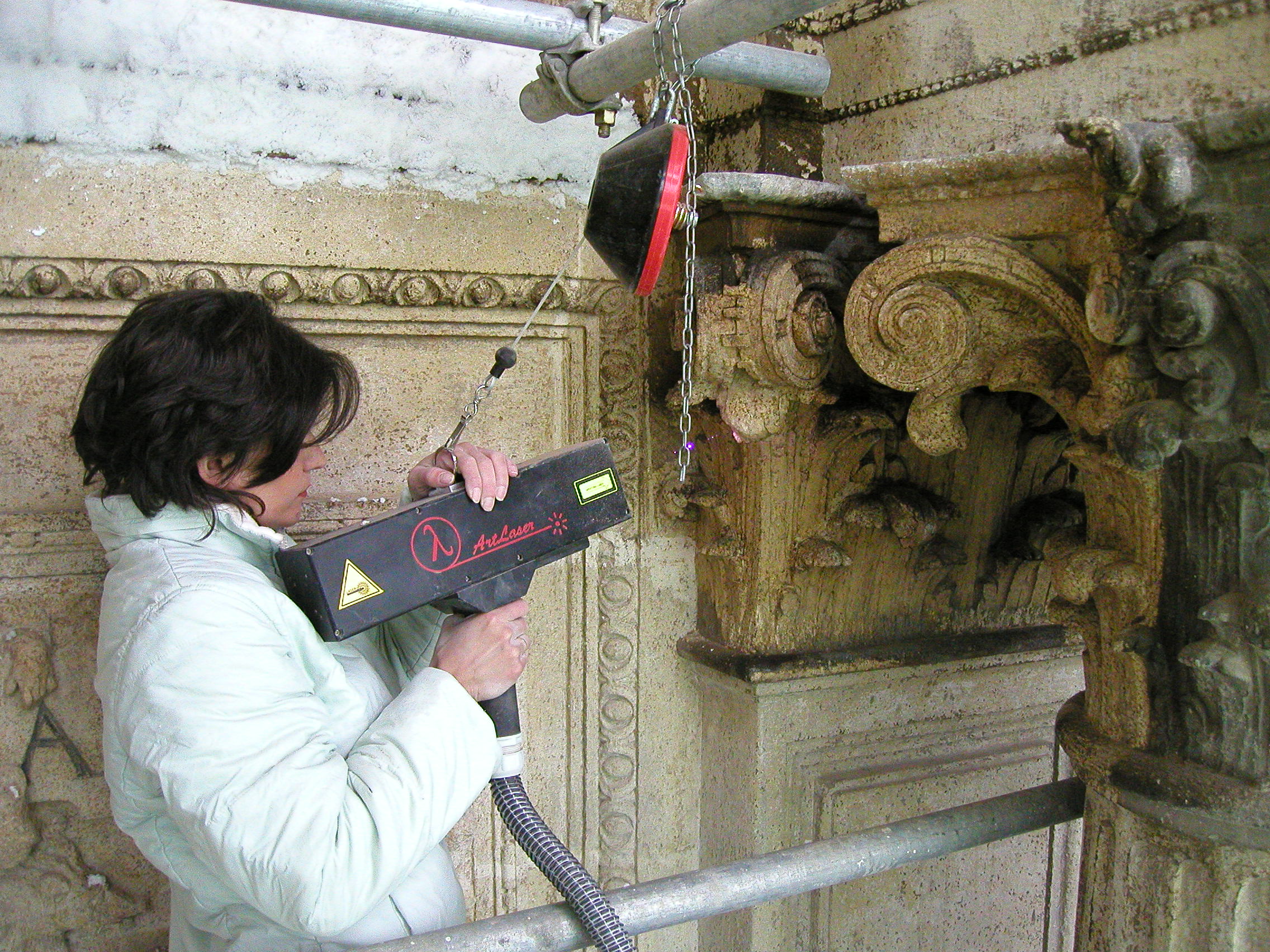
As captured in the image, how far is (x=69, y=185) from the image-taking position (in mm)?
1131

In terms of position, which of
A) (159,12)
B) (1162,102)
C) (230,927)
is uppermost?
(159,12)

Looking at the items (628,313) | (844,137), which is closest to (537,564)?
(628,313)

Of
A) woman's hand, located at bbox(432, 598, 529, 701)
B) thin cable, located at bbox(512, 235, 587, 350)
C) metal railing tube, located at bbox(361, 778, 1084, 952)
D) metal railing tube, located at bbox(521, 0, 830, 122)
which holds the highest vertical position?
metal railing tube, located at bbox(521, 0, 830, 122)

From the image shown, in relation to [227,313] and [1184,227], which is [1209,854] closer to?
[1184,227]

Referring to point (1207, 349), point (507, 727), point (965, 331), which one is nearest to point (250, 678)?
point (507, 727)

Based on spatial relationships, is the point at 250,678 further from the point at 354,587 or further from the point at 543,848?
the point at 543,848

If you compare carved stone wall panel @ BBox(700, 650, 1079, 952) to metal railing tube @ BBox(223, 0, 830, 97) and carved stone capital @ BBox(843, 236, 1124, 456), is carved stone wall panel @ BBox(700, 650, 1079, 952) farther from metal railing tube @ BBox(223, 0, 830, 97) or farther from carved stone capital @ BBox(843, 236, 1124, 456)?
metal railing tube @ BBox(223, 0, 830, 97)

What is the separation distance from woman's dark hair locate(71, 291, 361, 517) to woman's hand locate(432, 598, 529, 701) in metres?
0.24

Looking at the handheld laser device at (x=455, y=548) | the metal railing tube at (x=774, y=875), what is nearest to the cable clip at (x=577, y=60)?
the handheld laser device at (x=455, y=548)

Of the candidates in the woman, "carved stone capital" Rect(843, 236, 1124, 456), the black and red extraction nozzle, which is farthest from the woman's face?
"carved stone capital" Rect(843, 236, 1124, 456)

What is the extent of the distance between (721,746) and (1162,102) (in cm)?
105

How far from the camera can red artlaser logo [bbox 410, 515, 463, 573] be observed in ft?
3.04

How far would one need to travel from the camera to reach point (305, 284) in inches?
48.4

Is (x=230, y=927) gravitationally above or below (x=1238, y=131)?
below
